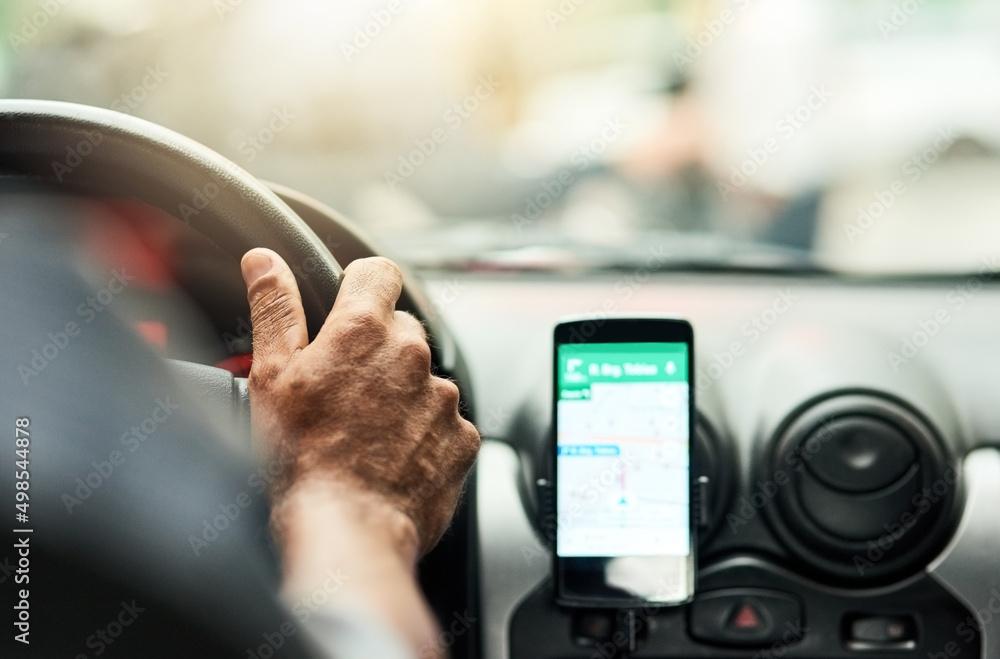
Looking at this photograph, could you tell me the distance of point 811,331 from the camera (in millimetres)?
1610

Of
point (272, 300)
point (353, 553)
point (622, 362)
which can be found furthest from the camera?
point (622, 362)

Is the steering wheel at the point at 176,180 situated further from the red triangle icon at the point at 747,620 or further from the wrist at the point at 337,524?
the red triangle icon at the point at 747,620

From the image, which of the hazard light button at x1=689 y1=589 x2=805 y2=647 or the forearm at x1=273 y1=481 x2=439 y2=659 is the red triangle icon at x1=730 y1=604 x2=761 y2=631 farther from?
the forearm at x1=273 y1=481 x2=439 y2=659

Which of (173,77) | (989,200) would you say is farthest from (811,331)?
(173,77)

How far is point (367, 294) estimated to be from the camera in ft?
3.06

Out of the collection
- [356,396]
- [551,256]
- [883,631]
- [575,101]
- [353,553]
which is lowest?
[883,631]

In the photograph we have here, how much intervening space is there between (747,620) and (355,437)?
0.87m

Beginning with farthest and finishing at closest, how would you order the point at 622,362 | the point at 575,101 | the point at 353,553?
the point at 575,101
the point at 622,362
the point at 353,553

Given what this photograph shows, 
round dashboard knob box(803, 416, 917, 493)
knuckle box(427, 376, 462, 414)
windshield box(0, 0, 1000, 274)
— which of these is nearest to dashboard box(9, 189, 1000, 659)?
round dashboard knob box(803, 416, 917, 493)

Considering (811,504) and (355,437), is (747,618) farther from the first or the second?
(355,437)

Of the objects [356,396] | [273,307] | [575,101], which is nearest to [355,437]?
[356,396]

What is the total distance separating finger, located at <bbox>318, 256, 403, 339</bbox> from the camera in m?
0.91

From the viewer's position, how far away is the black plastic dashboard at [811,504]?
1.51 metres

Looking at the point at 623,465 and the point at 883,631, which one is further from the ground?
the point at 623,465
